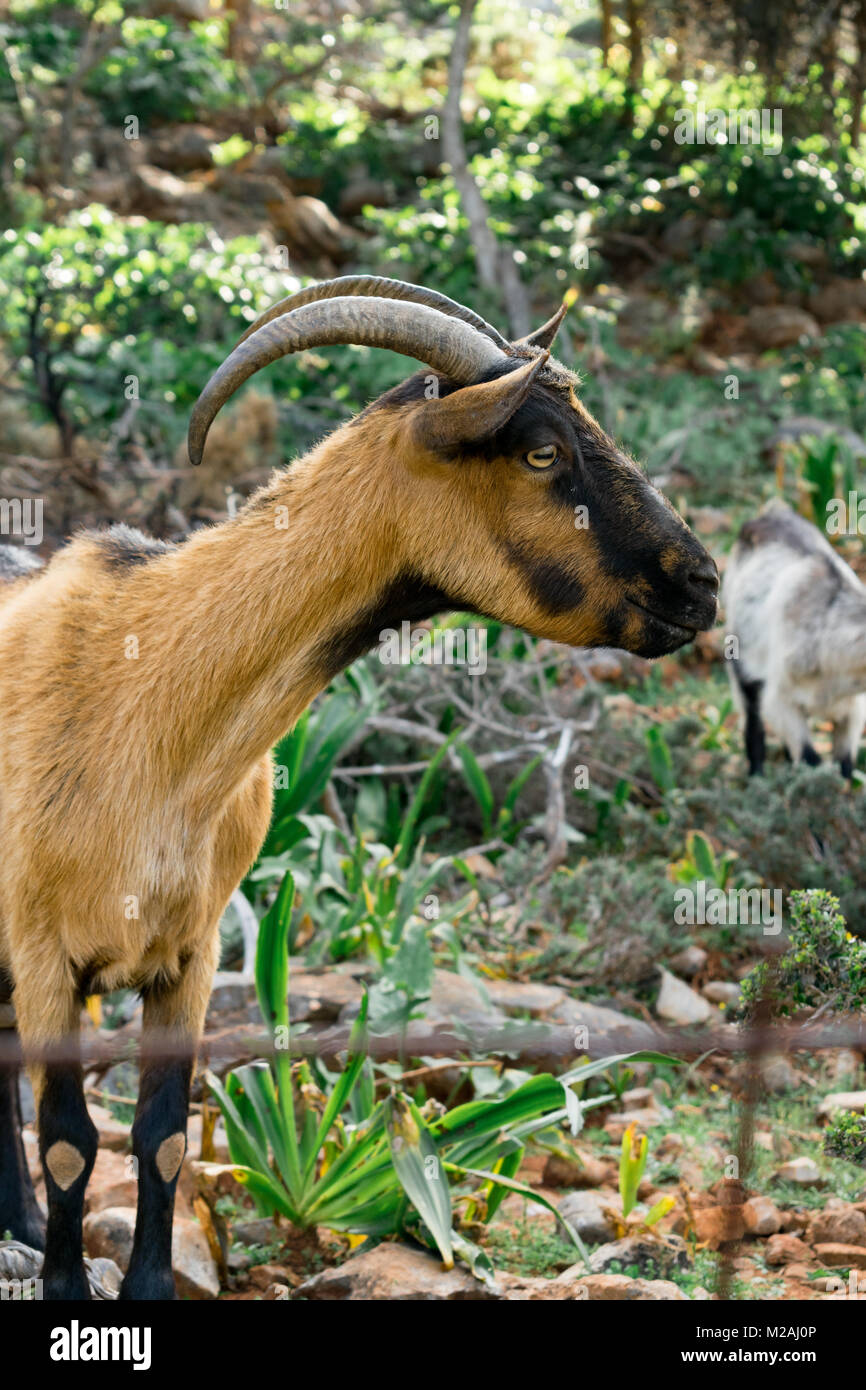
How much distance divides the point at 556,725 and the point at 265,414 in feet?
13.2

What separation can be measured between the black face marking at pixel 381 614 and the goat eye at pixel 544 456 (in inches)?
14.3

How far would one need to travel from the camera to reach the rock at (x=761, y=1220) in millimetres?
4199

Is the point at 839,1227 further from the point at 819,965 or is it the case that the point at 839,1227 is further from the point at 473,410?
the point at 473,410

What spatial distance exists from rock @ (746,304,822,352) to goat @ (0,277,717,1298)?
41.0 ft

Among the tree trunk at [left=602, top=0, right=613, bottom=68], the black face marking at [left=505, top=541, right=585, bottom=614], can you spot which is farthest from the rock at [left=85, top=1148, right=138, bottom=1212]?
the tree trunk at [left=602, top=0, right=613, bottom=68]

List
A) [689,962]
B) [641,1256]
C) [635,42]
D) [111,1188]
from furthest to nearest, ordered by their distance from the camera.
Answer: [635,42] → [689,962] → [111,1188] → [641,1256]

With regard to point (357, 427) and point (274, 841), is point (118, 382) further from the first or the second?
point (357, 427)

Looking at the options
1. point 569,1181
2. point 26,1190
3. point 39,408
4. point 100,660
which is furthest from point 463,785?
point 39,408

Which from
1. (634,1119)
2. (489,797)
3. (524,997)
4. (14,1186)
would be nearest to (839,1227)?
(634,1119)

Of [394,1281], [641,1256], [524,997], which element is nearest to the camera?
[394,1281]

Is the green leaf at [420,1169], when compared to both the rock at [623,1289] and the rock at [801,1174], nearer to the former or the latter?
the rock at [623,1289]

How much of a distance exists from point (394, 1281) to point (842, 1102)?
6.21 ft

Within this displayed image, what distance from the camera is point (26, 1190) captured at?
13.7ft

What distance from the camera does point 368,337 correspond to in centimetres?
313
